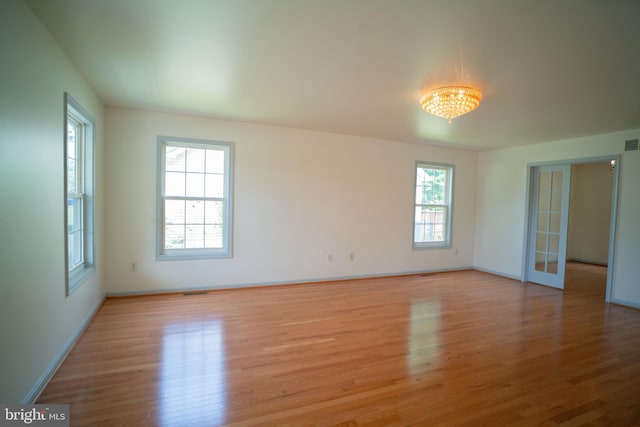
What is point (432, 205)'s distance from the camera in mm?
6316

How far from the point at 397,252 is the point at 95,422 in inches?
198

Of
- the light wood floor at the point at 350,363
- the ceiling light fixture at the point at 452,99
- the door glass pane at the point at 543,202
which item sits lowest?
the light wood floor at the point at 350,363

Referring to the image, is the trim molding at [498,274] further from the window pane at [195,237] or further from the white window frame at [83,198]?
the white window frame at [83,198]

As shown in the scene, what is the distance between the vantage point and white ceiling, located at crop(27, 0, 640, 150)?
1873 millimetres

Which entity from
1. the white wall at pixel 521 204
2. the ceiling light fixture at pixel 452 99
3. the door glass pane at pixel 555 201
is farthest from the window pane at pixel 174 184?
the door glass pane at pixel 555 201

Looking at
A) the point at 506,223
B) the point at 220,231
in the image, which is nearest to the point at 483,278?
the point at 506,223

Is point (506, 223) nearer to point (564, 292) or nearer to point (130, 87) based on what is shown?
point (564, 292)

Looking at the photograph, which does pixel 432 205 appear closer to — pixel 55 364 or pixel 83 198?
pixel 83 198

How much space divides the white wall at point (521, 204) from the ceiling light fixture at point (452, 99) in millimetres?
3031

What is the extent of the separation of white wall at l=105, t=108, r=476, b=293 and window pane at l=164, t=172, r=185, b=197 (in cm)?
17

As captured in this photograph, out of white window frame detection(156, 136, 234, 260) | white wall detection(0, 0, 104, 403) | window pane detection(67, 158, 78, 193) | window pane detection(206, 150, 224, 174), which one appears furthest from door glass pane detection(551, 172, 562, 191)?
window pane detection(67, 158, 78, 193)

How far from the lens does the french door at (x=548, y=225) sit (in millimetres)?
5234

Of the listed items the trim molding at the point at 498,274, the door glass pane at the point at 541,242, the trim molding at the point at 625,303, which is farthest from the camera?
the trim molding at the point at 498,274

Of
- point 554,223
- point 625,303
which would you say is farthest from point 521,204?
point 625,303
